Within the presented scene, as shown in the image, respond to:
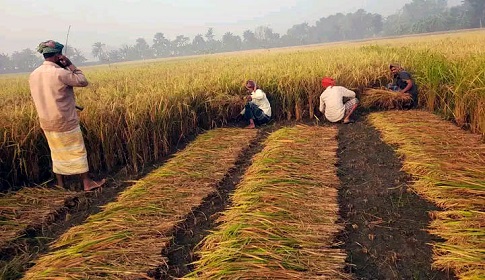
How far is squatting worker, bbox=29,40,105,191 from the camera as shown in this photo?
12.0 feet

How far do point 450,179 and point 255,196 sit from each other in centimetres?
174

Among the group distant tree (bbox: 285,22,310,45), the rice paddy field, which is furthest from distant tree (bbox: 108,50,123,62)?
the rice paddy field

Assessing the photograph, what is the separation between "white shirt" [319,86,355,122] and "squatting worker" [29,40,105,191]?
3.79 meters

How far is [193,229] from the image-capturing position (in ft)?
9.59

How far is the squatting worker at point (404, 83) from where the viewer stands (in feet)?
20.0

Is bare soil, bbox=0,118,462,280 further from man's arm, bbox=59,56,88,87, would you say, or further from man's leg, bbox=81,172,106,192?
man's arm, bbox=59,56,88,87

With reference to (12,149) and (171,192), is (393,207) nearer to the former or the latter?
(171,192)

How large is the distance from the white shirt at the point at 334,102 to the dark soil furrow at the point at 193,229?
2.39 metres

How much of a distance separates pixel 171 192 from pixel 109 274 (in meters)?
1.30

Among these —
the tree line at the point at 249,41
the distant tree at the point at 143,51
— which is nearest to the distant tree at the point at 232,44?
the tree line at the point at 249,41

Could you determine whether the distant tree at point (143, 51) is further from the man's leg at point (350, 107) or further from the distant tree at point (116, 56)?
the man's leg at point (350, 107)

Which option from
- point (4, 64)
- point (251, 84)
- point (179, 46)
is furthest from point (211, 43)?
point (251, 84)

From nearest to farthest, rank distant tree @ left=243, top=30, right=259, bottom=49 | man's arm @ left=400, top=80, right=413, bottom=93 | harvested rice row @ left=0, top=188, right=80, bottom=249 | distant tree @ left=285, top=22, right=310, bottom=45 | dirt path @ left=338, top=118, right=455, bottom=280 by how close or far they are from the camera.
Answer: dirt path @ left=338, top=118, right=455, bottom=280
harvested rice row @ left=0, top=188, right=80, bottom=249
man's arm @ left=400, top=80, right=413, bottom=93
distant tree @ left=285, top=22, right=310, bottom=45
distant tree @ left=243, top=30, right=259, bottom=49

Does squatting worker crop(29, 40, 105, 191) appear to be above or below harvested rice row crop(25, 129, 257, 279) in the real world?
above
